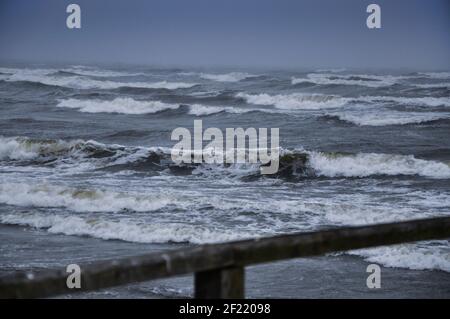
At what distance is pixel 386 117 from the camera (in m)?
25.1

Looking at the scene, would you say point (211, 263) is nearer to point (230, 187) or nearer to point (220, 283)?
point (220, 283)

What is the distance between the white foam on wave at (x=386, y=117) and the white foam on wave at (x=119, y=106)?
817cm

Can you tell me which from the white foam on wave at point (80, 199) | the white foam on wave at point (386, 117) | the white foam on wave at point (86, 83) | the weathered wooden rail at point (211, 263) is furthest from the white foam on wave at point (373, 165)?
the white foam on wave at point (86, 83)

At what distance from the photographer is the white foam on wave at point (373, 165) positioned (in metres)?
15.5

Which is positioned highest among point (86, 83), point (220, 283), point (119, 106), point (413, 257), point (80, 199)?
point (220, 283)

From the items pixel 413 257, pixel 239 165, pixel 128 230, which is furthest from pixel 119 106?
pixel 413 257

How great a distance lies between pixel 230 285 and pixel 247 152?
604 inches

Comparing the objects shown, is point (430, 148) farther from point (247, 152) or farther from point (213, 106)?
point (213, 106)

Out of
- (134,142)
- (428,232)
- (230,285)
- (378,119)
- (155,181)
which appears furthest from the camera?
(378,119)

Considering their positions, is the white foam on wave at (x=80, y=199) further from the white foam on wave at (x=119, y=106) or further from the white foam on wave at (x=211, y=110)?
the white foam on wave at (x=119, y=106)

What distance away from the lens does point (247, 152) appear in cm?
1745

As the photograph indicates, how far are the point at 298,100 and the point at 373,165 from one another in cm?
1732
